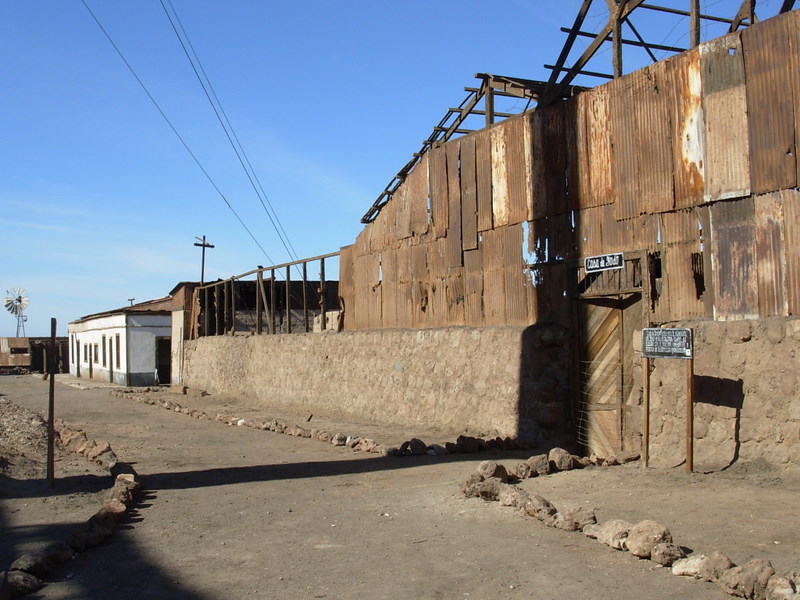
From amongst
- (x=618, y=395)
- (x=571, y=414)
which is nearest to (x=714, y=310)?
(x=618, y=395)

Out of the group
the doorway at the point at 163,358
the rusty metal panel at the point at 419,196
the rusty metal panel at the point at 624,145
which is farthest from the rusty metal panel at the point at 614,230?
the doorway at the point at 163,358

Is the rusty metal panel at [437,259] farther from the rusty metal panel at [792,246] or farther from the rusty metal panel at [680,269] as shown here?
the rusty metal panel at [792,246]

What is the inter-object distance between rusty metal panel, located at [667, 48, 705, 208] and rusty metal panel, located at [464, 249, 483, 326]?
4.79 metres

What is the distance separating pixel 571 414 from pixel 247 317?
22330 mm

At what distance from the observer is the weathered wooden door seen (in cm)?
1187

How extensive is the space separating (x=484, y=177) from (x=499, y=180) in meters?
0.50

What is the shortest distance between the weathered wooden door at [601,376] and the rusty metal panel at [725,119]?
257 centimetres

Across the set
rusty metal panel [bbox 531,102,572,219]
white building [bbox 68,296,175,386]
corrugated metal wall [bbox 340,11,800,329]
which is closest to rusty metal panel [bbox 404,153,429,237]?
corrugated metal wall [bbox 340,11,800,329]

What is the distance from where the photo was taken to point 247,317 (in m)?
33.2

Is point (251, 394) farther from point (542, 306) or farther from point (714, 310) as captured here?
point (714, 310)

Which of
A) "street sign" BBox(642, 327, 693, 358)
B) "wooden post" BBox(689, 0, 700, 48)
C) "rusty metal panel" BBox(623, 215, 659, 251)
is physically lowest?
"street sign" BBox(642, 327, 693, 358)

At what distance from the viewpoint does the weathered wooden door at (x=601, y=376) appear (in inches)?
467

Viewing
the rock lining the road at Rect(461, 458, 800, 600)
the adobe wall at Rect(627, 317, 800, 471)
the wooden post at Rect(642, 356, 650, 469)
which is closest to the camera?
the rock lining the road at Rect(461, 458, 800, 600)

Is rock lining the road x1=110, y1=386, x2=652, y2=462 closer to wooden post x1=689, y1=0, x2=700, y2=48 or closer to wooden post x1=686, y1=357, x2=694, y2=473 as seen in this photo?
wooden post x1=686, y1=357, x2=694, y2=473
